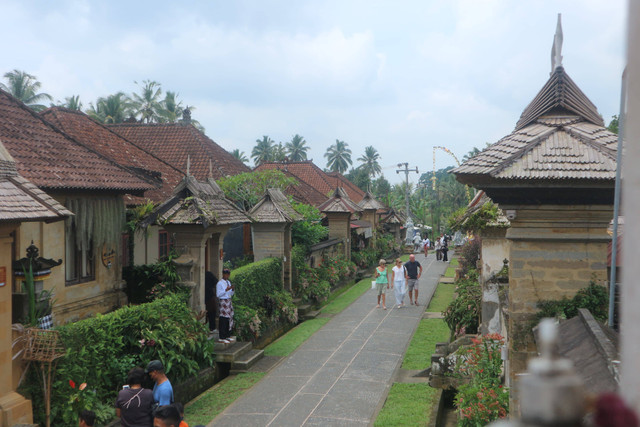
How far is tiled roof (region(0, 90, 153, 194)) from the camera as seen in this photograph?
1129 centimetres

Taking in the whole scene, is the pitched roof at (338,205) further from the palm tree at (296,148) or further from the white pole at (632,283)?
the palm tree at (296,148)

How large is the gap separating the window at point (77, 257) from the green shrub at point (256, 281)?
3051 mm

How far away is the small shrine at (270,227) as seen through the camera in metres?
17.7

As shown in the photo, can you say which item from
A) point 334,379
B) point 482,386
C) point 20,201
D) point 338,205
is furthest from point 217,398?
point 338,205

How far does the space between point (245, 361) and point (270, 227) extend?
6.18 metres

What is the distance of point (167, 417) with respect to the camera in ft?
19.1

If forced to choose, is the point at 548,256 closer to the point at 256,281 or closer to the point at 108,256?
the point at 256,281

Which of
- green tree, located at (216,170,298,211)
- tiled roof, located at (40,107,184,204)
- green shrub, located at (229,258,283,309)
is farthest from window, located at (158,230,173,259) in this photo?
green shrub, located at (229,258,283,309)

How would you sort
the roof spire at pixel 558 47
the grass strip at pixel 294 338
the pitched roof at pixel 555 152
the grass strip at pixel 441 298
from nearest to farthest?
1. the pitched roof at pixel 555 152
2. the roof spire at pixel 558 47
3. the grass strip at pixel 294 338
4. the grass strip at pixel 441 298

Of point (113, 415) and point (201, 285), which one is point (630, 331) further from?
point (201, 285)

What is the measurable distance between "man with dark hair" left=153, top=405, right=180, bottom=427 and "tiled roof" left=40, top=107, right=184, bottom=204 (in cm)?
1148

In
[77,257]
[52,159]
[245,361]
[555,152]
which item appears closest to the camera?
[555,152]

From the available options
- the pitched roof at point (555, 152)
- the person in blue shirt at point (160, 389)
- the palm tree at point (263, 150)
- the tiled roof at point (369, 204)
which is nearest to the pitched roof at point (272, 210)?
the pitched roof at point (555, 152)

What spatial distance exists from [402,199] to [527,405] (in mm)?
67139
